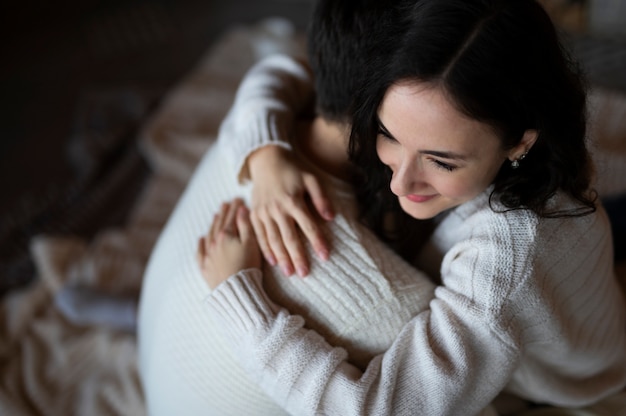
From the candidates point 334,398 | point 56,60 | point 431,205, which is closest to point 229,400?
point 334,398

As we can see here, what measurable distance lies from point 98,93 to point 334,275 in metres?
1.51

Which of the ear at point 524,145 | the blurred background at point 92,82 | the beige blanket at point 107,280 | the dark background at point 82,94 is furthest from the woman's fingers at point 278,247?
the dark background at point 82,94

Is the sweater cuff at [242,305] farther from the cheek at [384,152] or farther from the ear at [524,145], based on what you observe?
the ear at [524,145]

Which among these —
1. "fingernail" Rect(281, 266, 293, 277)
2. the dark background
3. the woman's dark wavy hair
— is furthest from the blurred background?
"fingernail" Rect(281, 266, 293, 277)

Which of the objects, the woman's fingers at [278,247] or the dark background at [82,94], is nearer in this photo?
the woman's fingers at [278,247]

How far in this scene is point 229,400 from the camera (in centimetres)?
84

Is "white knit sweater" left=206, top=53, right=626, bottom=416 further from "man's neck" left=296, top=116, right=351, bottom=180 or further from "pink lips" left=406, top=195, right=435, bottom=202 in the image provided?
"man's neck" left=296, top=116, right=351, bottom=180

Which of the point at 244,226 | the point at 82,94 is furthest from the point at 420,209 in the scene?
the point at 82,94

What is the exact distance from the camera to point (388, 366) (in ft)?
2.41

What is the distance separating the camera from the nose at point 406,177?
0.71m

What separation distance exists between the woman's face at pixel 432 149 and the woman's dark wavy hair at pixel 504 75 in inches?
0.5

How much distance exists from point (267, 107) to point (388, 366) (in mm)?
437

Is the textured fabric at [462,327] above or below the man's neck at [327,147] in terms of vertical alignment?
below

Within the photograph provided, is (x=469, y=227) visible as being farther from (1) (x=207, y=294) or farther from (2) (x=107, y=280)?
(2) (x=107, y=280)
